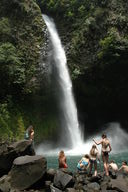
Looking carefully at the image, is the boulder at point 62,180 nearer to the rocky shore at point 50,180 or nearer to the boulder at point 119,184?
the rocky shore at point 50,180

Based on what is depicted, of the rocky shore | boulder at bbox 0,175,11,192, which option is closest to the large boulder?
the rocky shore

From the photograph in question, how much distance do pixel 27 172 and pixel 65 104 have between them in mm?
16755

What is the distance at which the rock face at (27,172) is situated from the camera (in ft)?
33.7

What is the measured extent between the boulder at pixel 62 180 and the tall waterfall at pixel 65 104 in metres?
15.4

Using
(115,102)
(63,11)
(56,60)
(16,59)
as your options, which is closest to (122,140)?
(115,102)

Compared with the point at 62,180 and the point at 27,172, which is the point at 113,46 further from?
the point at 62,180

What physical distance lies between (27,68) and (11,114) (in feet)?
17.1

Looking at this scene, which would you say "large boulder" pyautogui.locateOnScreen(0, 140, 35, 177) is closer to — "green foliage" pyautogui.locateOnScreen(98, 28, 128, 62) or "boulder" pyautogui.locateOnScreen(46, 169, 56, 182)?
"boulder" pyautogui.locateOnScreen(46, 169, 56, 182)

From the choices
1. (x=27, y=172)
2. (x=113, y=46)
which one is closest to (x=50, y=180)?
(x=27, y=172)

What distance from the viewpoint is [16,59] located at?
944 inches

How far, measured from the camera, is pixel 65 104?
88.5 ft

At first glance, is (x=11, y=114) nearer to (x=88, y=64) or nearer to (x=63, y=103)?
(x=63, y=103)

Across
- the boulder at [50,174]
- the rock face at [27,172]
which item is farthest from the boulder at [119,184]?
the rock face at [27,172]

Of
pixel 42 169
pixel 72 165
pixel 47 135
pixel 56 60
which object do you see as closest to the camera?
pixel 42 169
